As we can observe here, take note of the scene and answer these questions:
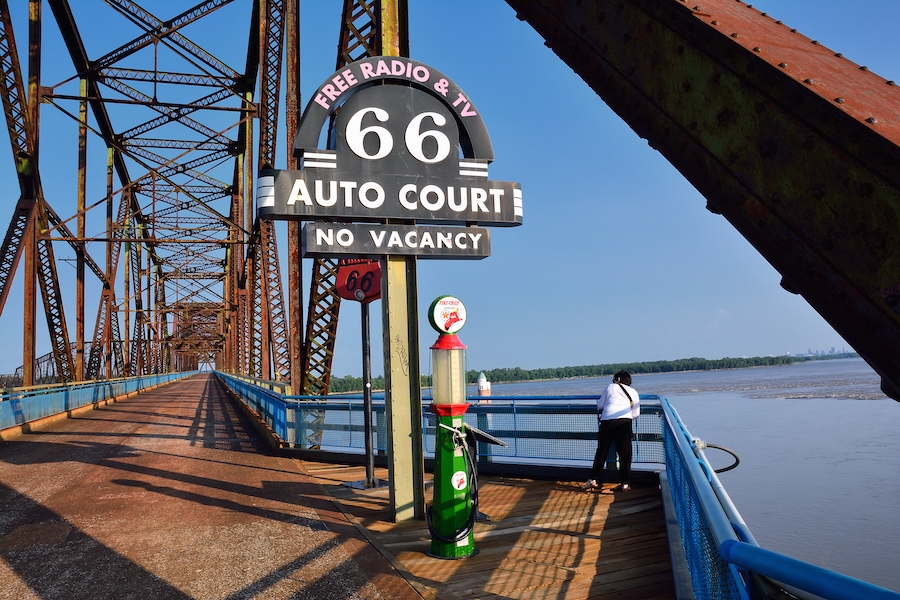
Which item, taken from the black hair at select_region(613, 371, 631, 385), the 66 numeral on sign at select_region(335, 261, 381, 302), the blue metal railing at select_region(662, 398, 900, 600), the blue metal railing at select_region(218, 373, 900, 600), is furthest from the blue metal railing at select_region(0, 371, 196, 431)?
the blue metal railing at select_region(662, 398, 900, 600)

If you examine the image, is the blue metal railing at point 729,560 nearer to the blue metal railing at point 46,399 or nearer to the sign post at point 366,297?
the sign post at point 366,297

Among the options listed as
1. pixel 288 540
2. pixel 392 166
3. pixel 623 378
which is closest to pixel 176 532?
pixel 288 540

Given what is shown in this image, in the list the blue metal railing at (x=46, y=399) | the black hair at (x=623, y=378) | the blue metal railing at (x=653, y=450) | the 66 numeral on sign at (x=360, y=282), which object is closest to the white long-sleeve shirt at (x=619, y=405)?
the black hair at (x=623, y=378)

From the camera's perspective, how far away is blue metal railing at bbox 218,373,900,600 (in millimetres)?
1938

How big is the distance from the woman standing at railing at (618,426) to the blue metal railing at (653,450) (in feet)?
1.35

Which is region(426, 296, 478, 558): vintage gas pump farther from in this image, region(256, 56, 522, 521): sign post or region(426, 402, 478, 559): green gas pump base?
region(256, 56, 522, 521): sign post

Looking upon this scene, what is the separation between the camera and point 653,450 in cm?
860

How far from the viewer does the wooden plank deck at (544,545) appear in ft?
15.9

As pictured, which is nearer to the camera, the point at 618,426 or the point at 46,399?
the point at 618,426

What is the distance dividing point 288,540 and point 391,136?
423 cm

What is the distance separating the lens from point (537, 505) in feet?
24.3

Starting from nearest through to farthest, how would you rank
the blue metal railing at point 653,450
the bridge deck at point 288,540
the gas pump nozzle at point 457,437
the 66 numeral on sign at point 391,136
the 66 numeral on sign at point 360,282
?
the blue metal railing at point 653,450 → the bridge deck at point 288,540 → the gas pump nozzle at point 457,437 → the 66 numeral on sign at point 391,136 → the 66 numeral on sign at point 360,282

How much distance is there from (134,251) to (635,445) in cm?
5475

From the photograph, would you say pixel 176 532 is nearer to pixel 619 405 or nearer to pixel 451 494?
pixel 451 494
